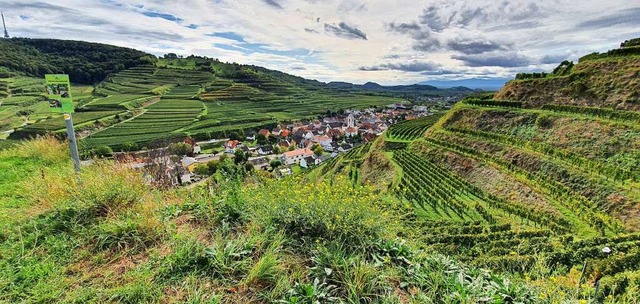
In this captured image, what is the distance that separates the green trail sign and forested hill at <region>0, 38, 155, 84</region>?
301 ft

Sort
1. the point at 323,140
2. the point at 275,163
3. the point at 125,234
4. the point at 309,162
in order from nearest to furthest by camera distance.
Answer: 1. the point at 125,234
2. the point at 275,163
3. the point at 309,162
4. the point at 323,140

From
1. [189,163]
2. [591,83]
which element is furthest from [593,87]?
[189,163]

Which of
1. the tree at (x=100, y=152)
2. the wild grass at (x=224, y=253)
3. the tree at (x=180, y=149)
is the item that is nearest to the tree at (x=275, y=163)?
the tree at (x=180, y=149)

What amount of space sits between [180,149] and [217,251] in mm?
49841

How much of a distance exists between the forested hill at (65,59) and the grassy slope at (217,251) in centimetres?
9344

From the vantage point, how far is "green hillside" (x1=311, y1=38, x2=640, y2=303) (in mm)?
15180

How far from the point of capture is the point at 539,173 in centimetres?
2294

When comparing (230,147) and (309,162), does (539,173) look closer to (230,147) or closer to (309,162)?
(309,162)

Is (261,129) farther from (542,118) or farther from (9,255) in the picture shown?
(9,255)

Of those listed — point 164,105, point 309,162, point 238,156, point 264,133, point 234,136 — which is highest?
point 164,105

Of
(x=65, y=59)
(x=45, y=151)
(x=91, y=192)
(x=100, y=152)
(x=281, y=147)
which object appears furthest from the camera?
(x=65, y=59)

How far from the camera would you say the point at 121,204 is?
13.2ft

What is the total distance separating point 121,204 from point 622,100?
35.6 metres

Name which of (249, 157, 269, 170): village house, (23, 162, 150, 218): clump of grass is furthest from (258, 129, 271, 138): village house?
(23, 162, 150, 218): clump of grass
